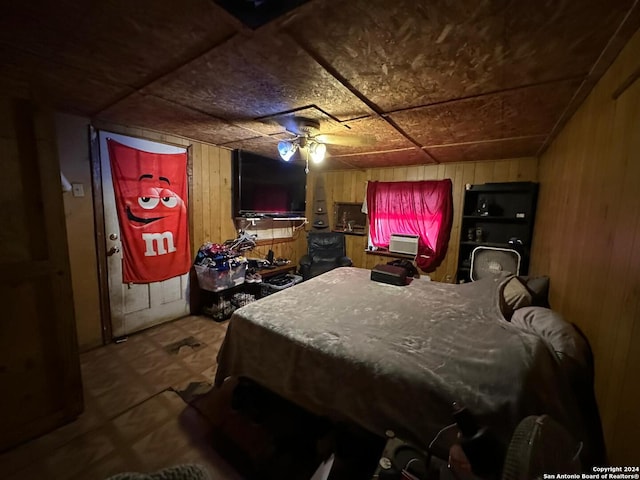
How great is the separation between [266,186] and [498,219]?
3.40 meters

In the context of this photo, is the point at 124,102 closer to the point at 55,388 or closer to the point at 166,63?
the point at 166,63

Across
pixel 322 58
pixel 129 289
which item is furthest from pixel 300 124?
pixel 129 289

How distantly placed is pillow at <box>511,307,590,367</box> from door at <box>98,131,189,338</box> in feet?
11.4

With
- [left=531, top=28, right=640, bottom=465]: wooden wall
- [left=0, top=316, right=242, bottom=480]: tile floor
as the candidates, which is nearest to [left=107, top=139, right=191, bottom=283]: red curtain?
[left=0, top=316, right=242, bottom=480]: tile floor

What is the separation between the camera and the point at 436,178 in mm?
4090

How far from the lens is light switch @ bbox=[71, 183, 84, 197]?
2428 millimetres

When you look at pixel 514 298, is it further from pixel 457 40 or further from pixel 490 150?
pixel 490 150

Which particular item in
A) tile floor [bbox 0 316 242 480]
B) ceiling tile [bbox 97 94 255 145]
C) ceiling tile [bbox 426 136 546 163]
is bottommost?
tile floor [bbox 0 316 242 480]

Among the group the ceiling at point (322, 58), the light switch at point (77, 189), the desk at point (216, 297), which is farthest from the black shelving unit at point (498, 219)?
the light switch at point (77, 189)

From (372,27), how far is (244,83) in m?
0.88

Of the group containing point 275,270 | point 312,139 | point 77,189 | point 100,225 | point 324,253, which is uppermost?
point 312,139

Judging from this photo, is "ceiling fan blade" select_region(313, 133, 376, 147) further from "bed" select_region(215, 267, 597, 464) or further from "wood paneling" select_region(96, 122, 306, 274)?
"wood paneling" select_region(96, 122, 306, 274)

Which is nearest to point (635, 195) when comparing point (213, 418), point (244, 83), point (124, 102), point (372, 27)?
point (372, 27)

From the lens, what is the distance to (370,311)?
1.94 m
